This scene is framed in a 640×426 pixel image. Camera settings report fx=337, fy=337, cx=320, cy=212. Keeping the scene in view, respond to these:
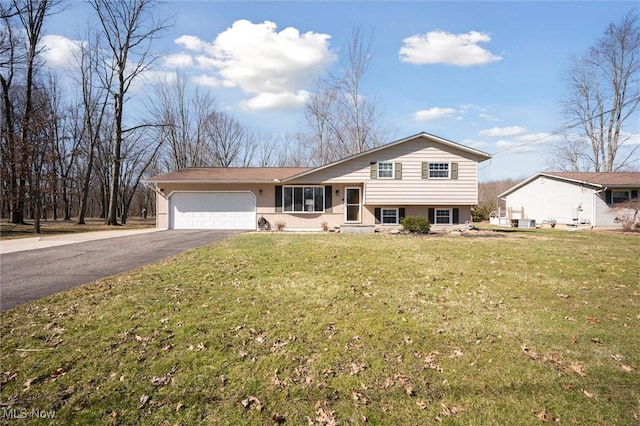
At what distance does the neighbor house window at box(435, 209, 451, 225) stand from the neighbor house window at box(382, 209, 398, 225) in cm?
215

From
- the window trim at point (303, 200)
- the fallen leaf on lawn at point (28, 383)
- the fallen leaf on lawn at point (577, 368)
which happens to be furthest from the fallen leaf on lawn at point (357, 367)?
the window trim at point (303, 200)

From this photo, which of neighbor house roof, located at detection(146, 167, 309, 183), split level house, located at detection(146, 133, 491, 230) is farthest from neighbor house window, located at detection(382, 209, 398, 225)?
neighbor house roof, located at detection(146, 167, 309, 183)

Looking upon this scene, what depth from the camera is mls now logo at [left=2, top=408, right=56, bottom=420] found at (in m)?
3.00

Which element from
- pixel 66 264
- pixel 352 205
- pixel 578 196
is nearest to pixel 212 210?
pixel 352 205

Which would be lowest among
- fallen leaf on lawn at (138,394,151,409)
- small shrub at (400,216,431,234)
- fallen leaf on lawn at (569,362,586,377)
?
fallen leaf on lawn at (138,394,151,409)

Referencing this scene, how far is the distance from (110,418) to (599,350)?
5.58 m

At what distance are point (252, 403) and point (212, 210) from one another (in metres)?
16.7

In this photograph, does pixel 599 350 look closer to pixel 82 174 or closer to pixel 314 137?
pixel 314 137

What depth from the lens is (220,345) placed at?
425 centimetres

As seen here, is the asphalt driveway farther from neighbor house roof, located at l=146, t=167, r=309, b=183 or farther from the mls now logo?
neighbor house roof, located at l=146, t=167, r=309, b=183

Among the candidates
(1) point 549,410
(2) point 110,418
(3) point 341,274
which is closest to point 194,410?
(2) point 110,418

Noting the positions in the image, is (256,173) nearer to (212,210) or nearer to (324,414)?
(212,210)

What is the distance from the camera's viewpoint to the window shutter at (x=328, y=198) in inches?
725

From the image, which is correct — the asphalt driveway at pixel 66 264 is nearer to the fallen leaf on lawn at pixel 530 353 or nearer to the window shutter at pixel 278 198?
the window shutter at pixel 278 198
